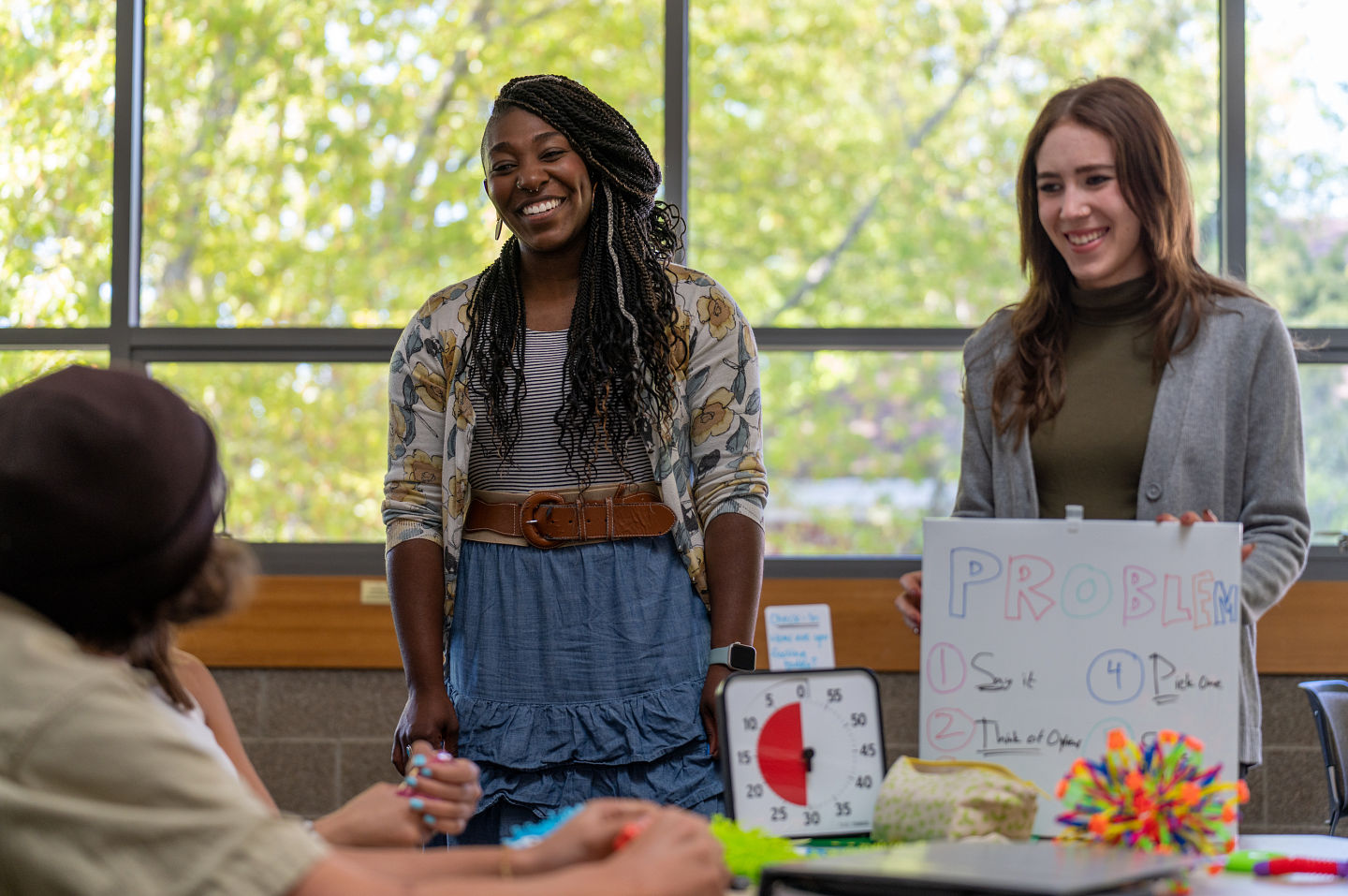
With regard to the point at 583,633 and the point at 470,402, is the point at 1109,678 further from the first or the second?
the point at 470,402

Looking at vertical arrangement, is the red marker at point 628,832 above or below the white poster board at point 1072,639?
below

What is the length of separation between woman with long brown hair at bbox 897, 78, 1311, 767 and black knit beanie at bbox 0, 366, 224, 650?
908 mm

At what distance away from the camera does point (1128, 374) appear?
5.25 ft

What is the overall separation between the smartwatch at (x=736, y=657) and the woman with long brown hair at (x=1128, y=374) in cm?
26

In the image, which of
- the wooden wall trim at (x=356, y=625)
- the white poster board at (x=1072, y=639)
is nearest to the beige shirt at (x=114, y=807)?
the white poster board at (x=1072, y=639)

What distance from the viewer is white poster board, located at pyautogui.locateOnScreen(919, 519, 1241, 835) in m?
1.31

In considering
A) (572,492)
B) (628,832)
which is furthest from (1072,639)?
(572,492)

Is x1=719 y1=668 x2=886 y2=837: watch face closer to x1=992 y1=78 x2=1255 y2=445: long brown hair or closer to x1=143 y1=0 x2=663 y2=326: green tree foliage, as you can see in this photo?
x1=992 y1=78 x2=1255 y2=445: long brown hair

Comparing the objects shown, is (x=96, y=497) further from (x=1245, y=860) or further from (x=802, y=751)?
(x=1245, y=860)

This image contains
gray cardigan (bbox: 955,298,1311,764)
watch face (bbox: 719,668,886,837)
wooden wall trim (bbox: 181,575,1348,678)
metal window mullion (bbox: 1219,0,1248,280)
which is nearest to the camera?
watch face (bbox: 719,668,886,837)

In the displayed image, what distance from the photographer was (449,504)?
172 cm

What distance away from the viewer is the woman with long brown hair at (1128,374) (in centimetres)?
150

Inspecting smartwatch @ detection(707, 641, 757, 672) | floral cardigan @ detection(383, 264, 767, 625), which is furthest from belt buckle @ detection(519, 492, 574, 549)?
smartwatch @ detection(707, 641, 757, 672)

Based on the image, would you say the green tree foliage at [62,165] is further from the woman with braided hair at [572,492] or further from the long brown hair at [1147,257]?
the long brown hair at [1147,257]
